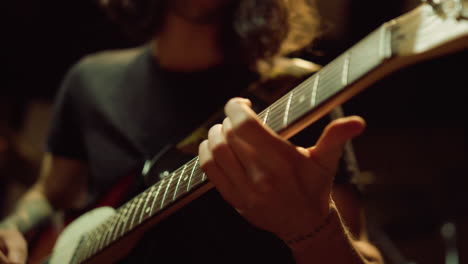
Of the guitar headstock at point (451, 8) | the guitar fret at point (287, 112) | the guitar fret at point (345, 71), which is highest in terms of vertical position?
the guitar headstock at point (451, 8)

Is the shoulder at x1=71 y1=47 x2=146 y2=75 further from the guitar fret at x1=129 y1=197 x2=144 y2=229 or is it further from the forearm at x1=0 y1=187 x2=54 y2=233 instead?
the guitar fret at x1=129 y1=197 x2=144 y2=229

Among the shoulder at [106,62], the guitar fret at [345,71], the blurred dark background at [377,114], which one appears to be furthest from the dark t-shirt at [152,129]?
the blurred dark background at [377,114]

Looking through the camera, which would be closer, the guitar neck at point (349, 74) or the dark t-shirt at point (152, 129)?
the guitar neck at point (349, 74)

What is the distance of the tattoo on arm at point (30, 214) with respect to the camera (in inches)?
46.1

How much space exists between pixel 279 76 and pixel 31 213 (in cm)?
81

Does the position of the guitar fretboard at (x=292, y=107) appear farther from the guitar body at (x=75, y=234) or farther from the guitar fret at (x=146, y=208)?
the guitar body at (x=75, y=234)

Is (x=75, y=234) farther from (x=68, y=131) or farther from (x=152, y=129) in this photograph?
(x=68, y=131)

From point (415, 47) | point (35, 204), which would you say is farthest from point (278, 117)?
point (35, 204)

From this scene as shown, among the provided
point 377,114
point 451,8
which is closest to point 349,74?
point 451,8

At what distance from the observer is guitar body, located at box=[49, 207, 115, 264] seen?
896mm

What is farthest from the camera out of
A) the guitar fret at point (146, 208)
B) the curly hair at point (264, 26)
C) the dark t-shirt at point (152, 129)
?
the curly hair at point (264, 26)

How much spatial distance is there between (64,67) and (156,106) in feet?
4.48

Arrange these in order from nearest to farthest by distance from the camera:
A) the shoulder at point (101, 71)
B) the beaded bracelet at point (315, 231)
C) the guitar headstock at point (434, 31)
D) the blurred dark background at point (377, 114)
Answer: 1. the guitar headstock at point (434, 31)
2. the beaded bracelet at point (315, 231)
3. the shoulder at point (101, 71)
4. the blurred dark background at point (377, 114)

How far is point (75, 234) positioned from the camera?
94 centimetres
